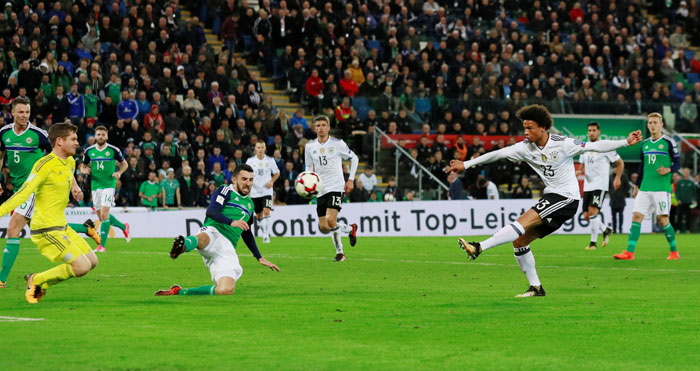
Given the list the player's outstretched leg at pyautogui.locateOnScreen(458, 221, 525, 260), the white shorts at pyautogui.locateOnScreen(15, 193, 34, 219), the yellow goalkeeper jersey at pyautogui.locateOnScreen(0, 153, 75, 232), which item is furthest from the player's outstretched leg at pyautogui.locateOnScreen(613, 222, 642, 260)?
the yellow goalkeeper jersey at pyautogui.locateOnScreen(0, 153, 75, 232)

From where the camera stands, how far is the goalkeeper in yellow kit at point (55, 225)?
1052 centimetres

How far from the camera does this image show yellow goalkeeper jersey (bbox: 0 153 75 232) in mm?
10562

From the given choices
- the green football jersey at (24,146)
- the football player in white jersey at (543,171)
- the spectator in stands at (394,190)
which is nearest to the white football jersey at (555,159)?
the football player in white jersey at (543,171)

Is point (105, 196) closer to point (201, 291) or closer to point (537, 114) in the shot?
point (201, 291)

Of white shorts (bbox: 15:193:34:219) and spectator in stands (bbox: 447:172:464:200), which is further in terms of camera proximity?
spectator in stands (bbox: 447:172:464:200)

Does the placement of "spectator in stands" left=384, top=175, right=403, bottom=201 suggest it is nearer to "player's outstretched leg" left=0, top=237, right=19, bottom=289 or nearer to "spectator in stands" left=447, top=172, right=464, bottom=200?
"spectator in stands" left=447, top=172, right=464, bottom=200

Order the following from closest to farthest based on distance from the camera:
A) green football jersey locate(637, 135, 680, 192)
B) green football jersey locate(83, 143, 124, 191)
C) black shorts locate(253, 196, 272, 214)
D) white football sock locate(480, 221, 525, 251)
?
1. white football sock locate(480, 221, 525, 251)
2. green football jersey locate(637, 135, 680, 192)
3. green football jersey locate(83, 143, 124, 191)
4. black shorts locate(253, 196, 272, 214)

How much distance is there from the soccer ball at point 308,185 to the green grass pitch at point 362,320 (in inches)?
46.2

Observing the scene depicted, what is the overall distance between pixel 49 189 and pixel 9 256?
2.43 meters

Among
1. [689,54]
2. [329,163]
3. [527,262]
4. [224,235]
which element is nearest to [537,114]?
[527,262]

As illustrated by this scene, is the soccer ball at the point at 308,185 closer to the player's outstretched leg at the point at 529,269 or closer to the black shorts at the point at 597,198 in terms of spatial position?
the player's outstretched leg at the point at 529,269

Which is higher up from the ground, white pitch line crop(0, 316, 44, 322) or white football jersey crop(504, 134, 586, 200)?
white football jersey crop(504, 134, 586, 200)

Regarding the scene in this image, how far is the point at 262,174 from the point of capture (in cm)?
2438

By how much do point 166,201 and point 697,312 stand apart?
63.3ft
